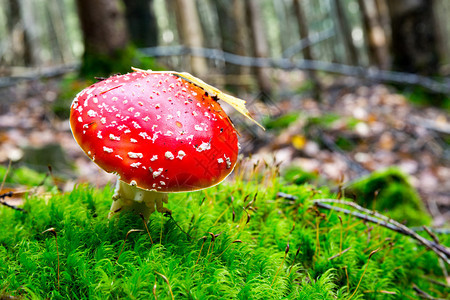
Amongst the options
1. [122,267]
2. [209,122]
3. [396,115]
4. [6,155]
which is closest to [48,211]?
[122,267]

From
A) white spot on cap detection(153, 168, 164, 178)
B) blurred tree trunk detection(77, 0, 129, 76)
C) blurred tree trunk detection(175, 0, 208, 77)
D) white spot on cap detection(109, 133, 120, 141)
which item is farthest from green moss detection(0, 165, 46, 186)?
blurred tree trunk detection(175, 0, 208, 77)

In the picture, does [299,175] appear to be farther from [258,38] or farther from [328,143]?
[258,38]

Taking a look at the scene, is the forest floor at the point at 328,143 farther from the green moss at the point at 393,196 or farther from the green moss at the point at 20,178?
the green moss at the point at 393,196

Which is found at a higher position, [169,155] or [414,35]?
[169,155]

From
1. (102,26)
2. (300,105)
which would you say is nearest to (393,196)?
(300,105)

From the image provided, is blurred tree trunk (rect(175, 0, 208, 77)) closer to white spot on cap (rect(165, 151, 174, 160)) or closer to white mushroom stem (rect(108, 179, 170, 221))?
white mushroom stem (rect(108, 179, 170, 221))

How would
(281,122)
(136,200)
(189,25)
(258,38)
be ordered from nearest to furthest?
(136,200), (281,122), (258,38), (189,25)

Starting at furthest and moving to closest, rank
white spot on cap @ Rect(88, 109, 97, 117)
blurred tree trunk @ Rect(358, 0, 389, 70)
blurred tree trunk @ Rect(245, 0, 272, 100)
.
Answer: blurred tree trunk @ Rect(358, 0, 389, 70)
blurred tree trunk @ Rect(245, 0, 272, 100)
white spot on cap @ Rect(88, 109, 97, 117)
